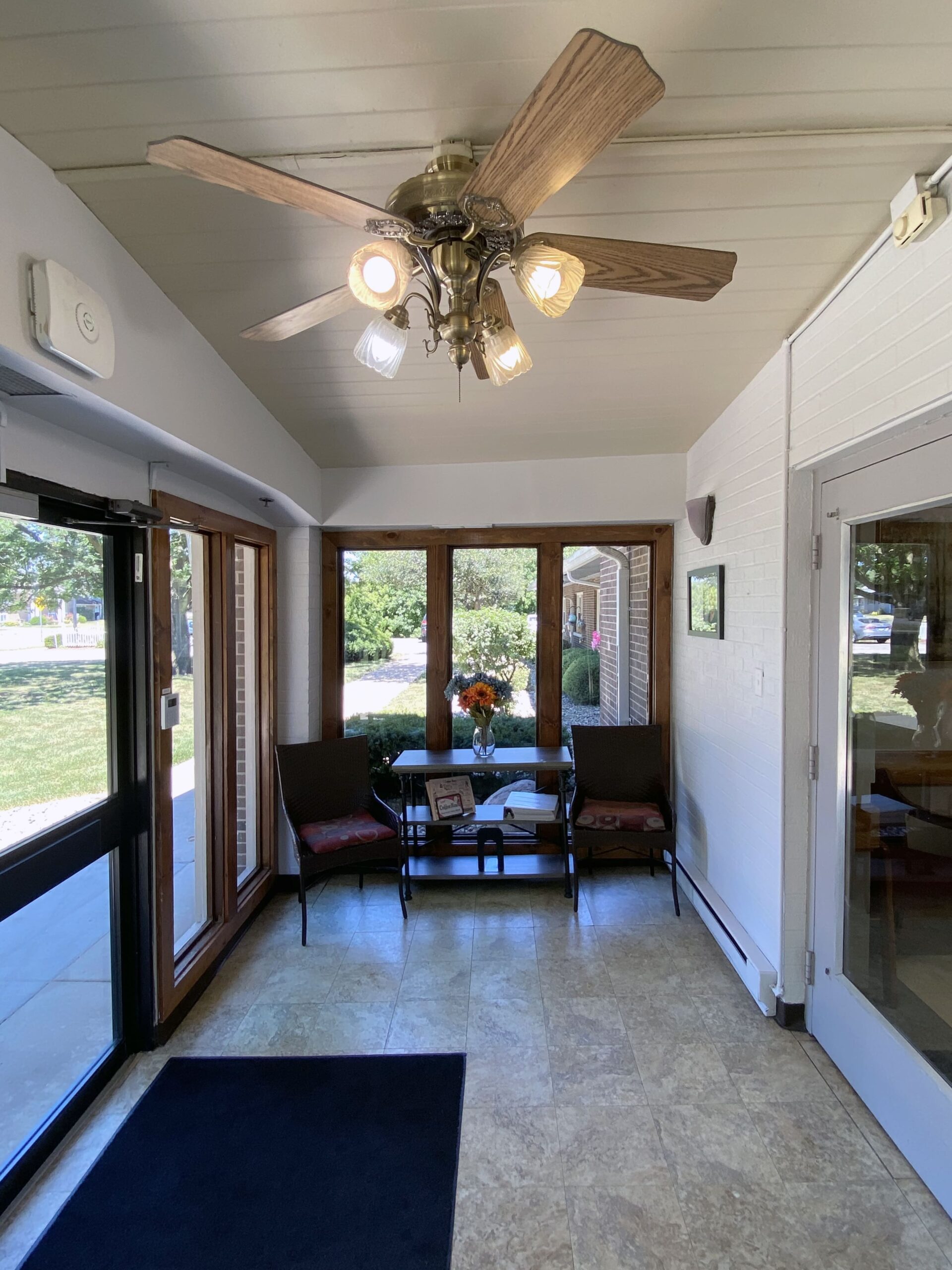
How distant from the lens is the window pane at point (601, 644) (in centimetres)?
395

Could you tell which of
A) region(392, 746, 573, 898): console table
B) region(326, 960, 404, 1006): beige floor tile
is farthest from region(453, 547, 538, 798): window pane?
region(326, 960, 404, 1006): beige floor tile

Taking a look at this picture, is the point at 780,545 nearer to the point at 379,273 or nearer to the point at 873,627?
the point at 873,627

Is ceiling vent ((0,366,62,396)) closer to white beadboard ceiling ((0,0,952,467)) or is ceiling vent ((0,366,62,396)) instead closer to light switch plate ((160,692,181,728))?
white beadboard ceiling ((0,0,952,467))

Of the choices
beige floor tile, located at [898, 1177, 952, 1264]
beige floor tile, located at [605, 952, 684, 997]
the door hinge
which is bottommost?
beige floor tile, located at [898, 1177, 952, 1264]

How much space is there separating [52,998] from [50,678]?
102 centimetres

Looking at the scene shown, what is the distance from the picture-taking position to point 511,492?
11.9ft

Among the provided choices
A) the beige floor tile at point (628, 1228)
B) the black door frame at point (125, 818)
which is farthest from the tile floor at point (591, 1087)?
the black door frame at point (125, 818)

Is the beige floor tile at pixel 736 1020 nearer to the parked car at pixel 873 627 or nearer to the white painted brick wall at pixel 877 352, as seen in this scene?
the parked car at pixel 873 627

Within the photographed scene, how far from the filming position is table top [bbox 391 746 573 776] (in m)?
3.44

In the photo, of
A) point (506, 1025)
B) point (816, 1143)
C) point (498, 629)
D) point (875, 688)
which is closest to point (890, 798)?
point (875, 688)

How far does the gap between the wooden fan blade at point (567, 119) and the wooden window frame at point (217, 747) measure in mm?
1739

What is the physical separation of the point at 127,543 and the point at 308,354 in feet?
3.27

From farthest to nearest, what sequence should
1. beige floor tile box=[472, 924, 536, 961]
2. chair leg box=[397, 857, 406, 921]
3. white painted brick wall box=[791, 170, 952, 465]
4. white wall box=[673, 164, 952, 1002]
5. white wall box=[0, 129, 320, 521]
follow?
chair leg box=[397, 857, 406, 921] < beige floor tile box=[472, 924, 536, 961] < white wall box=[673, 164, 952, 1002] < white painted brick wall box=[791, 170, 952, 465] < white wall box=[0, 129, 320, 521]

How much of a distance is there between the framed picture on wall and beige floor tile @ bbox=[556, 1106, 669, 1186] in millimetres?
1990
